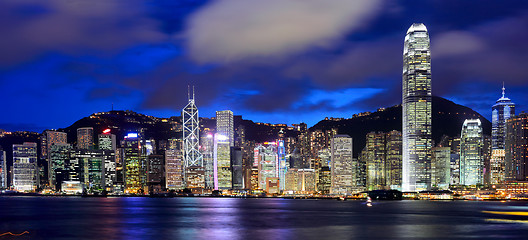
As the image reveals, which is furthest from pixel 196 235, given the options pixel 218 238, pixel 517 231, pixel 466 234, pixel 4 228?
pixel 517 231

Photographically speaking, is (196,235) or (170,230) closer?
(196,235)

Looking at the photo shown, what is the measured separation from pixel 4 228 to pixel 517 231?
89350 mm

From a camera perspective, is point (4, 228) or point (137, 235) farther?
point (4, 228)

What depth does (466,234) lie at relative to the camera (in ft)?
310

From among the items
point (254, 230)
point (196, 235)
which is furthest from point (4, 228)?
point (254, 230)

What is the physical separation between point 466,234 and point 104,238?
189 ft

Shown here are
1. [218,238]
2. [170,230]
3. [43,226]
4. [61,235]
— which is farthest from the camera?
[43,226]

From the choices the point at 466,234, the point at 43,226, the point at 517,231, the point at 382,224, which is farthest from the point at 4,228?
the point at 517,231

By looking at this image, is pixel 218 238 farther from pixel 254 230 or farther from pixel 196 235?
pixel 254 230

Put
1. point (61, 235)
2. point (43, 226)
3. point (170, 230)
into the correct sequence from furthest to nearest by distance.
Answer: point (43, 226) < point (170, 230) < point (61, 235)

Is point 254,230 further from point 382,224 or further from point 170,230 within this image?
point 382,224

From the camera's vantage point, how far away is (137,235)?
91.2m

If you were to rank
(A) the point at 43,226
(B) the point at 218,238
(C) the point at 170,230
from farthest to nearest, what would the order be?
(A) the point at 43,226, (C) the point at 170,230, (B) the point at 218,238

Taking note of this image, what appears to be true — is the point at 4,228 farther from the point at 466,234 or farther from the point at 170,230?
the point at 466,234
